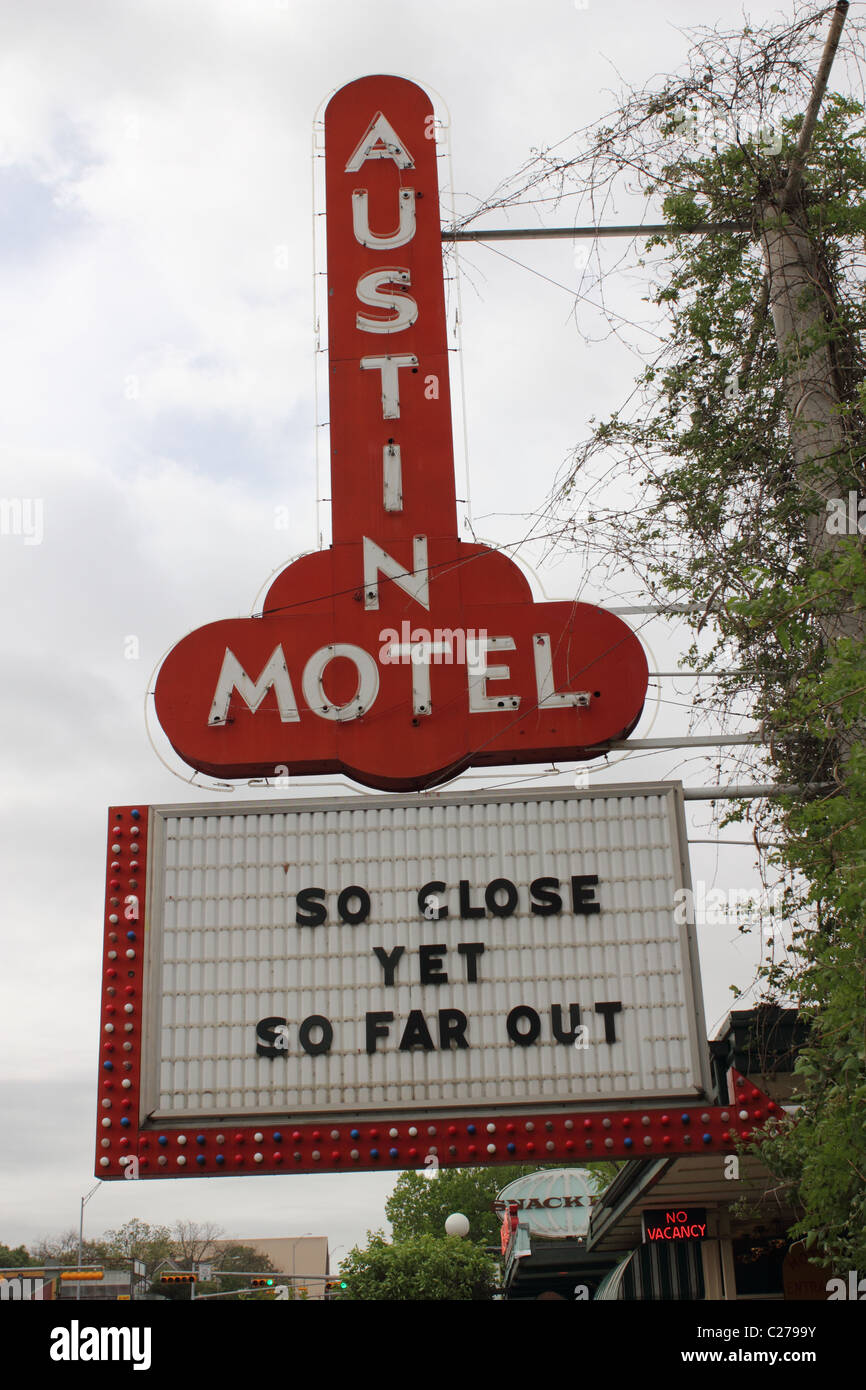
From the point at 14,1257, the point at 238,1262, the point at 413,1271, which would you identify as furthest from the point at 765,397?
the point at 238,1262

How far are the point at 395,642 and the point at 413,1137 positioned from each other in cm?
410

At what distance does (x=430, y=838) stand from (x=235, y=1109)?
2.52 meters

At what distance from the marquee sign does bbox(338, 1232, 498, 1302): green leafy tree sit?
21793 millimetres

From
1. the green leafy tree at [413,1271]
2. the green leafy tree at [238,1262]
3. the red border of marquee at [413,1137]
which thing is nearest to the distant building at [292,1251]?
the green leafy tree at [238,1262]

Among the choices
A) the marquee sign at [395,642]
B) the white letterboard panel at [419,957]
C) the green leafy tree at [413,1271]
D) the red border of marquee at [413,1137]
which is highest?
the marquee sign at [395,642]

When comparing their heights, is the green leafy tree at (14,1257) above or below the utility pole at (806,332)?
below

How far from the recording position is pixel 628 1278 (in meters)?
18.8

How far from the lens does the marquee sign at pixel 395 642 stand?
1077 cm

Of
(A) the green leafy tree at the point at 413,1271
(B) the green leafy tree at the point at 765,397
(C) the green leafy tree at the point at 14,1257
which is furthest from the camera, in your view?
(C) the green leafy tree at the point at 14,1257

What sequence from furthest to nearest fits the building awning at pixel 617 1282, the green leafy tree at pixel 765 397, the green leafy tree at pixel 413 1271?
the green leafy tree at pixel 413 1271
the building awning at pixel 617 1282
the green leafy tree at pixel 765 397

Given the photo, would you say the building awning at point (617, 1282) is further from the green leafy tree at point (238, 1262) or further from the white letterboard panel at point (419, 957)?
the green leafy tree at point (238, 1262)

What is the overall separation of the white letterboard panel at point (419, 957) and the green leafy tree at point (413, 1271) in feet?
70.5

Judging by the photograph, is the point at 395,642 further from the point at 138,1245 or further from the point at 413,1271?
the point at 138,1245

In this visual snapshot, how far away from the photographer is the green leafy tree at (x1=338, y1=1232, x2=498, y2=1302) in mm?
29344
